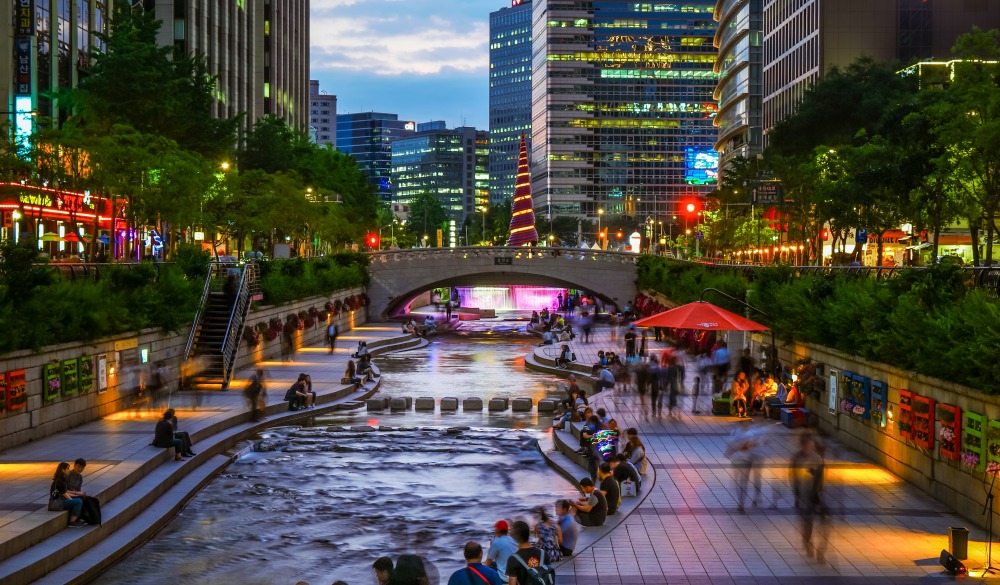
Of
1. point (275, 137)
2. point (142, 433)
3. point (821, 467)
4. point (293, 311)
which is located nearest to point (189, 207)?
→ point (293, 311)

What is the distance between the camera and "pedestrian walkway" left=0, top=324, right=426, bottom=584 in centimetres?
1705

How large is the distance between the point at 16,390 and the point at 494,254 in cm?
5953

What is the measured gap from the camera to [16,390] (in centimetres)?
2391

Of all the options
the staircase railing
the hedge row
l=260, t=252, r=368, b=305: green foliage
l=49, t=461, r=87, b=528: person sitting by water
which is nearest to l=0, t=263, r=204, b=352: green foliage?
the staircase railing

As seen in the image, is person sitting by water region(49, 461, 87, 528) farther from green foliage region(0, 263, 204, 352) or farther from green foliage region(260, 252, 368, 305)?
green foliage region(260, 252, 368, 305)

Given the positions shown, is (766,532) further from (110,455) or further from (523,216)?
(523,216)

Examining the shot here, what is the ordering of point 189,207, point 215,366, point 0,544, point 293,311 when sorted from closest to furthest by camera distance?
point 0,544 < point 215,366 < point 189,207 < point 293,311

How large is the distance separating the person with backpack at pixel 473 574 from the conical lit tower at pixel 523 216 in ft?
315

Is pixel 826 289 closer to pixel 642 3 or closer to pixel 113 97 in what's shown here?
pixel 113 97

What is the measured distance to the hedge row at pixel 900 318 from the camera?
17734 millimetres

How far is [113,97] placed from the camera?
5556 centimetres

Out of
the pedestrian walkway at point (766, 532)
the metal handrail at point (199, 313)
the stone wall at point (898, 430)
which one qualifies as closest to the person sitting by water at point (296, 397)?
the metal handrail at point (199, 313)

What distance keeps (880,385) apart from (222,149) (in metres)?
48.5

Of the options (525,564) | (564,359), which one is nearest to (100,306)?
(525,564)
